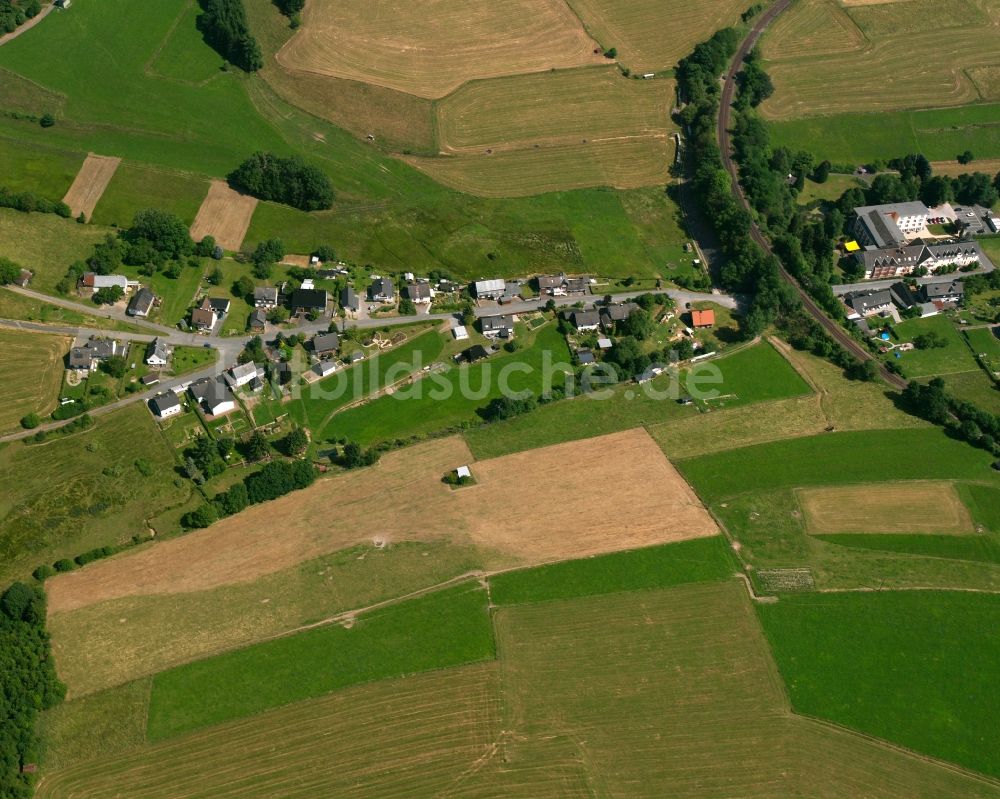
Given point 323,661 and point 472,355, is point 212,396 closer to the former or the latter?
point 472,355

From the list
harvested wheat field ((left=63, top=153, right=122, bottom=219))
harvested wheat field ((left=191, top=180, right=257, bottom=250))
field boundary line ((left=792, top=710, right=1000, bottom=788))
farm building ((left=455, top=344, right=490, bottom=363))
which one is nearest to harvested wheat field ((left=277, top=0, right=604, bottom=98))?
harvested wheat field ((left=191, top=180, right=257, bottom=250))

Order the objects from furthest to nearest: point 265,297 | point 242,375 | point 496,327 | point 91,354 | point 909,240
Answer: point 909,240, point 496,327, point 265,297, point 242,375, point 91,354

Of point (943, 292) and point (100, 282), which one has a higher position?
point (100, 282)

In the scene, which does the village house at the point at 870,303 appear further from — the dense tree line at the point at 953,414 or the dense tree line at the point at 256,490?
the dense tree line at the point at 256,490

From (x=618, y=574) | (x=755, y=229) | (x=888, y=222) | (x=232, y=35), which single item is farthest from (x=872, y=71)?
(x=618, y=574)

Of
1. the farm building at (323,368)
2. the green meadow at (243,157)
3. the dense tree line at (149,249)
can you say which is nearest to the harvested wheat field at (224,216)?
the green meadow at (243,157)

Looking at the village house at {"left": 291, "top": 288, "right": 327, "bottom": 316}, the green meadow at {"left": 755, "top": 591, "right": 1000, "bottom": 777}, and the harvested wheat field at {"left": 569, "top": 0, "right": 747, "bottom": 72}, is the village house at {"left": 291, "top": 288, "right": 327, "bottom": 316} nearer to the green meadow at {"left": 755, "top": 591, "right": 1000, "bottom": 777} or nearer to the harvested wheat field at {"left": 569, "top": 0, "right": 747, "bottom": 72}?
the green meadow at {"left": 755, "top": 591, "right": 1000, "bottom": 777}
